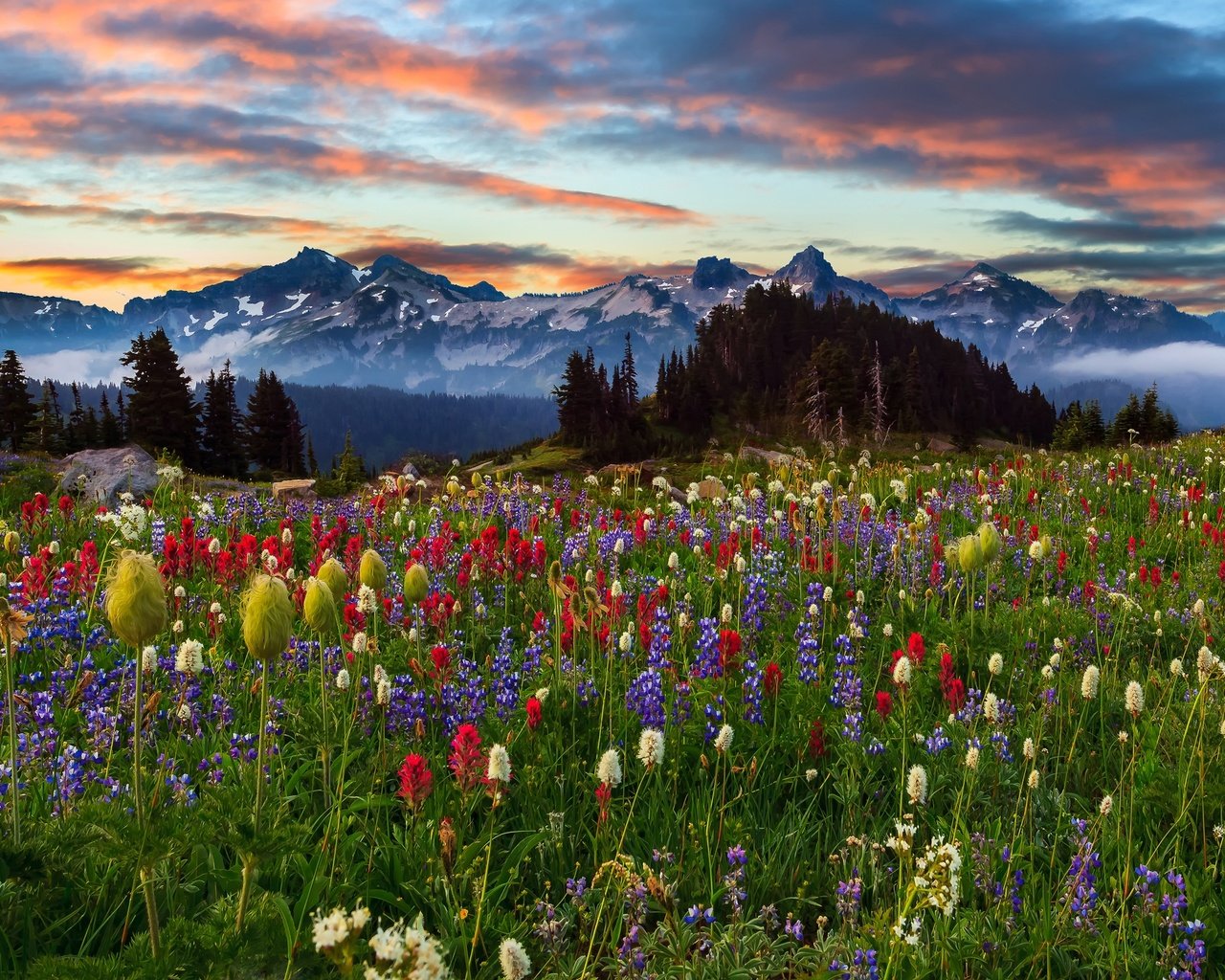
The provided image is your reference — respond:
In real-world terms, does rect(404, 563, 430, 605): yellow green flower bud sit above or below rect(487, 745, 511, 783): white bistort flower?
above

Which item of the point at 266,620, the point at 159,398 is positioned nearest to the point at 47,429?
the point at 159,398

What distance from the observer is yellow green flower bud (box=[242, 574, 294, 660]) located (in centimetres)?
266

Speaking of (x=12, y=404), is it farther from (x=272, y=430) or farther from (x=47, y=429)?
(x=272, y=430)

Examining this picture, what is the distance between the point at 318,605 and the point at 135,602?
0.82 m

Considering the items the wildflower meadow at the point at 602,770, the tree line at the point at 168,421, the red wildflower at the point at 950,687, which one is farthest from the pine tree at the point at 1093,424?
the red wildflower at the point at 950,687

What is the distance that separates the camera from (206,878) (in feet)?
10.9

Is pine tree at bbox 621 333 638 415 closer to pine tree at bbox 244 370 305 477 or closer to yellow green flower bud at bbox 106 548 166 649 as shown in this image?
pine tree at bbox 244 370 305 477

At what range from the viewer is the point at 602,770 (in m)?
3.07

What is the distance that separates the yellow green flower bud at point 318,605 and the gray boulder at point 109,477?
9.68 metres

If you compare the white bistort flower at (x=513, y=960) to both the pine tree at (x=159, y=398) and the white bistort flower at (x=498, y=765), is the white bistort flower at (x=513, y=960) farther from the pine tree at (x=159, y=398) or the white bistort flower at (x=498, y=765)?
the pine tree at (x=159, y=398)

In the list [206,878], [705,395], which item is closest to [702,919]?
[206,878]

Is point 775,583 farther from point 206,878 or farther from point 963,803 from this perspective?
point 206,878

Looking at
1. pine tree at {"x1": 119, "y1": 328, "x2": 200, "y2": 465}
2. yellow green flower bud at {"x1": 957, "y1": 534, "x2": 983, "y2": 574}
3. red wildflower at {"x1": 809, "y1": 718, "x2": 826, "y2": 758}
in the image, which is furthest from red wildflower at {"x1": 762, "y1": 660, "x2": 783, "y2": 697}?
pine tree at {"x1": 119, "y1": 328, "x2": 200, "y2": 465}

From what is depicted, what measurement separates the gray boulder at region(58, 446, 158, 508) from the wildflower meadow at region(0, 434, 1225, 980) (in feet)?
14.8
